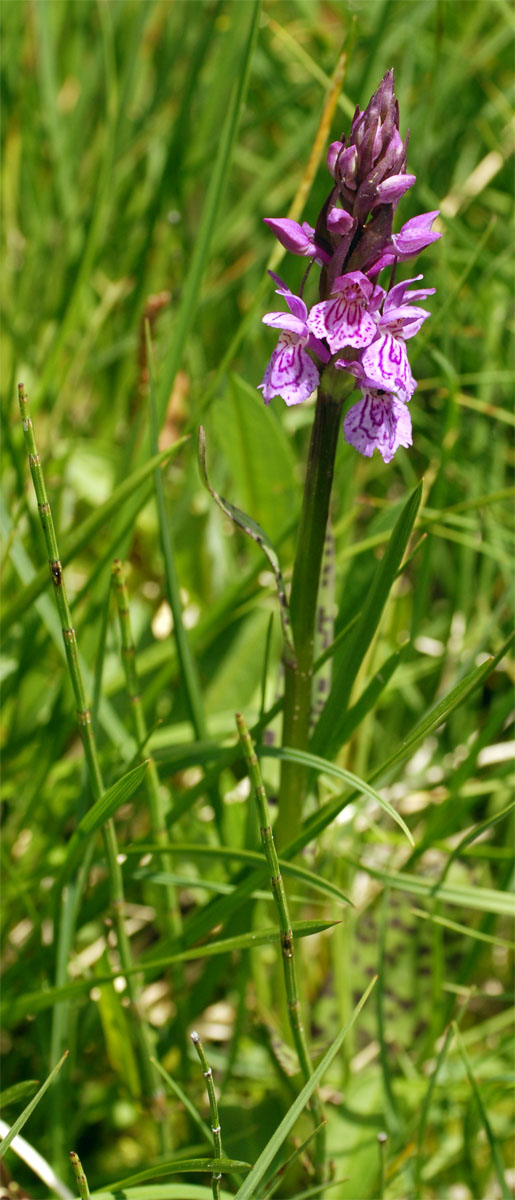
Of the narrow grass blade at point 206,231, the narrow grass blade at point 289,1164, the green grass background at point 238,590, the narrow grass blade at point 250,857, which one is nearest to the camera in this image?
the narrow grass blade at point 289,1164

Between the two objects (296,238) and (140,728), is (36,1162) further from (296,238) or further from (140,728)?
(296,238)

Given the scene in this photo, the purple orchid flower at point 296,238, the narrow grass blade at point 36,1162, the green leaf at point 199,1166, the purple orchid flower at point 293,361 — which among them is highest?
the purple orchid flower at point 296,238

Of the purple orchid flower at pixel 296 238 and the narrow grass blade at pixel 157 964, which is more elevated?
the purple orchid flower at pixel 296 238

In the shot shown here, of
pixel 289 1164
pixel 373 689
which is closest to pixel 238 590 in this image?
pixel 373 689

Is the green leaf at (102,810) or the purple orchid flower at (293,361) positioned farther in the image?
the green leaf at (102,810)

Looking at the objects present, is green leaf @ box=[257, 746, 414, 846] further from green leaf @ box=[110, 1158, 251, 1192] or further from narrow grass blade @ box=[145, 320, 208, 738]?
green leaf @ box=[110, 1158, 251, 1192]

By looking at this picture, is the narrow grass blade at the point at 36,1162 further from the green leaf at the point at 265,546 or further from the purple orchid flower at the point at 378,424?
the purple orchid flower at the point at 378,424

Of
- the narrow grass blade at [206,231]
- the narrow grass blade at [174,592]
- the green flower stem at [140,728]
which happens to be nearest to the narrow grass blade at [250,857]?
the green flower stem at [140,728]
